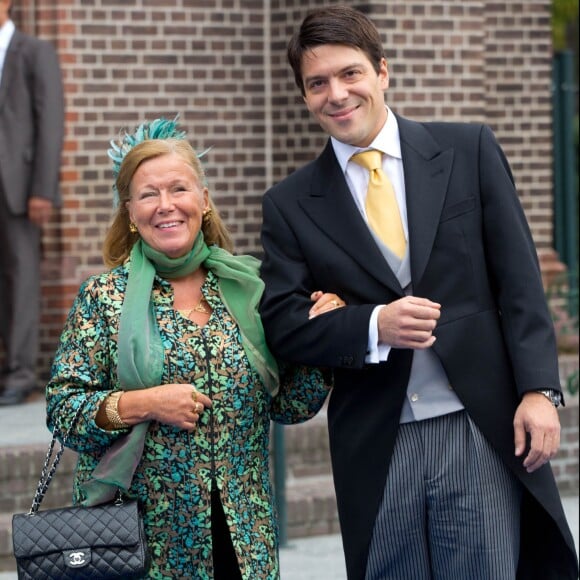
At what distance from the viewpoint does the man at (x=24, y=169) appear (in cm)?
877

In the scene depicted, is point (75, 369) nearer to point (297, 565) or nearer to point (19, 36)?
point (297, 565)

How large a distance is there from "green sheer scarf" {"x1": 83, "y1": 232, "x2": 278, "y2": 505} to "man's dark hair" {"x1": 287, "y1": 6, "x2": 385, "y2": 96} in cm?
54

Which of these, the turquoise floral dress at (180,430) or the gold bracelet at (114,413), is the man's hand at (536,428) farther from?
the gold bracelet at (114,413)

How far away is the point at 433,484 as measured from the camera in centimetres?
412

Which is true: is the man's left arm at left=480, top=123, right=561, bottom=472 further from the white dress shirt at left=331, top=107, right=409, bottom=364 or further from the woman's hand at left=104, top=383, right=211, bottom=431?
the woman's hand at left=104, top=383, right=211, bottom=431

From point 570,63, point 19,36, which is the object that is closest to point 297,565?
point 19,36

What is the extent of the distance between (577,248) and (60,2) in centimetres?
461

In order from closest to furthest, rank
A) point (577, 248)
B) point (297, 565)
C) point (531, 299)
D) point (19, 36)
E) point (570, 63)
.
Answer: point (531, 299) → point (297, 565) → point (19, 36) → point (570, 63) → point (577, 248)

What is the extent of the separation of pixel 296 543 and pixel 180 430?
3707 millimetres

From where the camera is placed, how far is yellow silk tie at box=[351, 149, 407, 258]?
4.18 m

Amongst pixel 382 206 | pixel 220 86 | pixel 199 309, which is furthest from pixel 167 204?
pixel 220 86

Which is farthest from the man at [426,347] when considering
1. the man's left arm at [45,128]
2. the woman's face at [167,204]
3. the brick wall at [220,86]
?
the brick wall at [220,86]

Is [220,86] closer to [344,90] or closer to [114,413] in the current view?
[344,90]

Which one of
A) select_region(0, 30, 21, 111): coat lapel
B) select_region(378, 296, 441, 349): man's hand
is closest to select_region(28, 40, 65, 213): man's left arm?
select_region(0, 30, 21, 111): coat lapel
